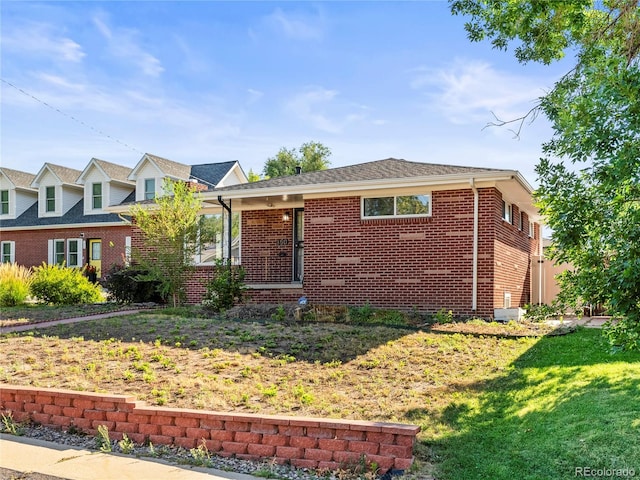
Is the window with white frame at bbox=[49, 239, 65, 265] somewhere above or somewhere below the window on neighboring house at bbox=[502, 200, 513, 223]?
below

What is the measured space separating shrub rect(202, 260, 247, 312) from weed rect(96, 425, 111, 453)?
7.24 meters

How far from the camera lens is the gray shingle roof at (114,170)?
25.5 meters

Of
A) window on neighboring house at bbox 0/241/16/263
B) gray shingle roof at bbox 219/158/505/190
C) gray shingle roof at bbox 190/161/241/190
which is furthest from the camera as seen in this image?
window on neighboring house at bbox 0/241/16/263

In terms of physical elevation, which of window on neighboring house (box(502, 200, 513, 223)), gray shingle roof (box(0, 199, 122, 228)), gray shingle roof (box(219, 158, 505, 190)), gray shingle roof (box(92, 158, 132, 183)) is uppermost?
gray shingle roof (box(92, 158, 132, 183))

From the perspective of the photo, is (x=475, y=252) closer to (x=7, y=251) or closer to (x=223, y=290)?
(x=223, y=290)

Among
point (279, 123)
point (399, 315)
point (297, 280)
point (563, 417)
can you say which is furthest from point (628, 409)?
point (279, 123)

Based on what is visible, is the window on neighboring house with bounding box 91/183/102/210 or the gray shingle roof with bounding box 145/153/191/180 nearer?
the gray shingle roof with bounding box 145/153/191/180

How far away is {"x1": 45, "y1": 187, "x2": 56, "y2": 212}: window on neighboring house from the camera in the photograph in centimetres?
2703

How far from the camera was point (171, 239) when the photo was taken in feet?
44.6

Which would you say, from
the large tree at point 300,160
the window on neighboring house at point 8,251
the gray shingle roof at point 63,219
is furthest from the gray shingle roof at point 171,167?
the large tree at point 300,160

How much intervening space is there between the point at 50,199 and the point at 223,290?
60.5 ft

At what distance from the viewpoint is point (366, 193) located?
13.2m

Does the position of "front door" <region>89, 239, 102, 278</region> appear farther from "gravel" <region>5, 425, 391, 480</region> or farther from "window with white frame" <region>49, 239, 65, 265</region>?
"gravel" <region>5, 425, 391, 480</region>

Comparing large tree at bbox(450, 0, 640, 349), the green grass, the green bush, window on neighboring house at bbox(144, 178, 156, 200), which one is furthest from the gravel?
window on neighboring house at bbox(144, 178, 156, 200)
